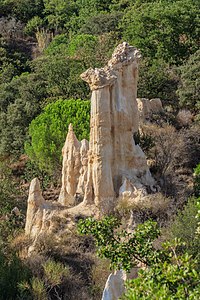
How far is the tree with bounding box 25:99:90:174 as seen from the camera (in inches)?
984

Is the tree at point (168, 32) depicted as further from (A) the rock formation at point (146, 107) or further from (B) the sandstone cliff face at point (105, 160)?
(B) the sandstone cliff face at point (105, 160)

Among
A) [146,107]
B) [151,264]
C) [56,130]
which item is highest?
[146,107]

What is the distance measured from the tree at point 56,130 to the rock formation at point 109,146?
15.1 feet

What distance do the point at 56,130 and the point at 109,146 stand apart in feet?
23.9

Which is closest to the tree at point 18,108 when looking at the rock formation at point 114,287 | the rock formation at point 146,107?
the rock formation at point 146,107

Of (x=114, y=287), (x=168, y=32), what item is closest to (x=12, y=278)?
(x=114, y=287)

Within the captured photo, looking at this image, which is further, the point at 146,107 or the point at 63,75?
the point at 63,75

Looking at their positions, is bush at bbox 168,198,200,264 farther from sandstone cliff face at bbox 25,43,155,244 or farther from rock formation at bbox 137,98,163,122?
rock formation at bbox 137,98,163,122

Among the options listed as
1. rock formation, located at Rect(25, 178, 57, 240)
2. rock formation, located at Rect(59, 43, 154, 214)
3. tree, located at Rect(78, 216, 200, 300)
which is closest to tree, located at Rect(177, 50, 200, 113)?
rock formation, located at Rect(59, 43, 154, 214)

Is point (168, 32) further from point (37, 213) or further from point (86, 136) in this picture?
point (37, 213)

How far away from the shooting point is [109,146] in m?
18.2

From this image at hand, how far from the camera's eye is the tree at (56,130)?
25000mm

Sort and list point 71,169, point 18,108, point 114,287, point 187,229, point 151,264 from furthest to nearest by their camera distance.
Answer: point 18,108 → point 71,169 → point 187,229 → point 114,287 → point 151,264

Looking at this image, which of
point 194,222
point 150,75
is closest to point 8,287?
point 194,222
